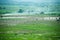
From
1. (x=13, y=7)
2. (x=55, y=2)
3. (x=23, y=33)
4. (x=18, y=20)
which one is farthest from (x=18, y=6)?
(x=55, y=2)

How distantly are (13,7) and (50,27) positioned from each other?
3.52ft

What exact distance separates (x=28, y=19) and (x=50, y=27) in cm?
60

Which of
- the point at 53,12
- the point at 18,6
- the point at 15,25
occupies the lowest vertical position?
the point at 15,25

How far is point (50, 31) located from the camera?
145 inches

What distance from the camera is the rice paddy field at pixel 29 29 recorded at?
11.9 feet

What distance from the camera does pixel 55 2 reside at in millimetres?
3699

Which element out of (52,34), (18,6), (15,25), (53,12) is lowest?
(52,34)

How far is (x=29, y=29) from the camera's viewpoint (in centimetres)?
367

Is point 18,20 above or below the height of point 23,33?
above

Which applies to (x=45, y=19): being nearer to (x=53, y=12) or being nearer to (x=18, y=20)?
(x=53, y=12)

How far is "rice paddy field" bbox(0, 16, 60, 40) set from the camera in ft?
11.9

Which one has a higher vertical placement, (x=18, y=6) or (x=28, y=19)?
(x=18, y=6)

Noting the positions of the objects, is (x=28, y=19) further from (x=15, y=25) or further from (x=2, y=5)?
(x=2, y=5)

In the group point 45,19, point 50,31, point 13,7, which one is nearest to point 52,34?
point 50,31
